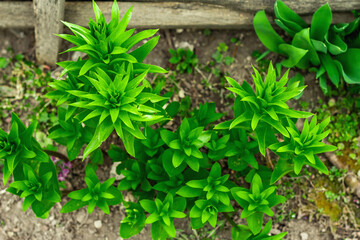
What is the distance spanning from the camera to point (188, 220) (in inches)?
123

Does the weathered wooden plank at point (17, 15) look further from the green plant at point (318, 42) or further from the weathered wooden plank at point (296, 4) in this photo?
the green plant at point (318, 42)

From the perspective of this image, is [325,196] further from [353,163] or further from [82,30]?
[82,30]

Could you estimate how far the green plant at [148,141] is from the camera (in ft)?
6.80

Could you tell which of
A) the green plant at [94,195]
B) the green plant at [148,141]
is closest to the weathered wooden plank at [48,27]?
the green plant at [148,141]

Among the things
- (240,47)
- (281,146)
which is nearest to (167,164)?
(281,146)

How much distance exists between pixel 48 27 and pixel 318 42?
7.40 ft

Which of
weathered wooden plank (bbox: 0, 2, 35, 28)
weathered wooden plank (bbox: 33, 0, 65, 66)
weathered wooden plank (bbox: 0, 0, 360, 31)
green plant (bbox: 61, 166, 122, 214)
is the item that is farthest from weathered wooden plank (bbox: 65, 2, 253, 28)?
green plant (bbox: 61, 166, 122, 214)

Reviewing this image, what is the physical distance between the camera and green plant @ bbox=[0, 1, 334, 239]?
2.07 metres

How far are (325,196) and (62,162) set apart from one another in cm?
237

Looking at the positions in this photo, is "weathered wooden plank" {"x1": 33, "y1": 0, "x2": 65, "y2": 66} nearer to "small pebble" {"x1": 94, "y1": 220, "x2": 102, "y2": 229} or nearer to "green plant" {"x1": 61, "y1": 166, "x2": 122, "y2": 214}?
"green plant" {"x1": 61, "y1": 166, "x2": 122, "y2": 214}

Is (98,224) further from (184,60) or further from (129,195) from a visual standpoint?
(184,60)

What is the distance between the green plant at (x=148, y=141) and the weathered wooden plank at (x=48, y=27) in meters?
0.85

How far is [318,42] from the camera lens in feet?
9.62

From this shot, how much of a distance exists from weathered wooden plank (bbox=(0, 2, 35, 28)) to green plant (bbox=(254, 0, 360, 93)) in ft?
6.55
